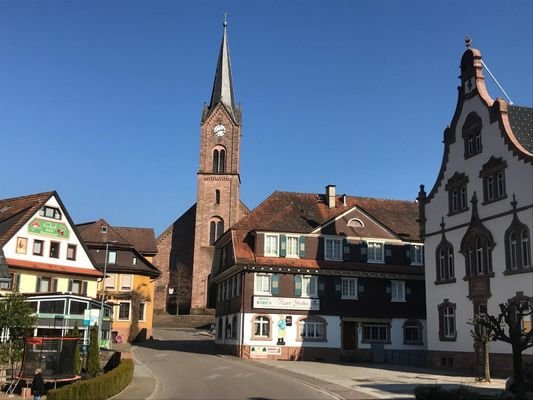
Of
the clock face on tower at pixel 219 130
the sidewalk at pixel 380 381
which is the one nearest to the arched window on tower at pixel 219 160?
the clock face on tower at pixel 219 130

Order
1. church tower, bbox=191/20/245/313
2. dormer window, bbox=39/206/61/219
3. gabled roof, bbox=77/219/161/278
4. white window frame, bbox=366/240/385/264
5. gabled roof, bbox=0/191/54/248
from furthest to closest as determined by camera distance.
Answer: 1. church tower, bbox=191/20/245/313
2. gabled roof, bbox=77/219/161/278
3. white window frame, bbox=366/240/385/264
4. dormer window, bbox=39/206/61/219
5. gabled roof, bbox=0/191/54/248

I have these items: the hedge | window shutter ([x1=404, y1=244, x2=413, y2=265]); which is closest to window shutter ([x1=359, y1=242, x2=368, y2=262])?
window shutter ([x1=404, y1=244, x2=413, y2=265])

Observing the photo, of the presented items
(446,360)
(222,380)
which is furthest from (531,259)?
(222,380)

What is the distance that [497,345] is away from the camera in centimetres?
3192

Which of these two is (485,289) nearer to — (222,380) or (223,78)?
(222,380)

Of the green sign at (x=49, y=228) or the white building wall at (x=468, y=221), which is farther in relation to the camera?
the green sign at (x=49, y=228)

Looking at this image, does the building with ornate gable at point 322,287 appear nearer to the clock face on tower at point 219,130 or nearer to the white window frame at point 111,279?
the white window frame at point 111,279

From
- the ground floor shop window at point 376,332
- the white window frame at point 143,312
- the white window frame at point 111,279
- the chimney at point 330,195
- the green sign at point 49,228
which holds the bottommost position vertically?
the ground floor shop window at point 376,332

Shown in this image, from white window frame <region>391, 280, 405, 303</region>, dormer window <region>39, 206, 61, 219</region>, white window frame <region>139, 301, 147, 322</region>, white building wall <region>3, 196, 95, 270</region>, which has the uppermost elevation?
dormer window <region>39, 206, 61, 219</region>

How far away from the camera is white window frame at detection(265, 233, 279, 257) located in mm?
45906

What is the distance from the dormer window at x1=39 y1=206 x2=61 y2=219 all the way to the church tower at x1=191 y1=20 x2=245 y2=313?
36547 mm

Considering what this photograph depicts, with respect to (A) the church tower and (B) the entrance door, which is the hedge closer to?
(B) the entrance door

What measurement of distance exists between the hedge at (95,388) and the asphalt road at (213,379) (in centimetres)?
149

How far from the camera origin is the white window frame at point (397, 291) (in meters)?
46.8
